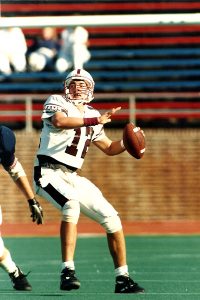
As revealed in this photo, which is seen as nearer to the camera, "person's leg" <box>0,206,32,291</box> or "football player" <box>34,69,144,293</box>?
"person's leg" <box>0,206,32,291</box>

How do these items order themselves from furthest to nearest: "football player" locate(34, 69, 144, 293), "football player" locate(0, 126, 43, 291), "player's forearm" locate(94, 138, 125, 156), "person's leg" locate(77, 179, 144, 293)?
"player's forearm" locate(94, 138, 125, 156), "person's leg" locate(77, 179, 144, 293), "football player" locate(34, 69, 144, 293), "football player" locate(0, 126, 43, 291)

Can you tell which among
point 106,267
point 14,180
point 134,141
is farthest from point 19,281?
point 106,267

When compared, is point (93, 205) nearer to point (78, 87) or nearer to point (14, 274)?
point (14, 274)

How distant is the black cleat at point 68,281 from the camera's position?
7703 mm

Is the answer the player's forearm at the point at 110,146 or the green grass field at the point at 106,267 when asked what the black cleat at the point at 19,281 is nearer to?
the green grass field at the point at 106,267

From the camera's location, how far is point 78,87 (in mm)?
8148

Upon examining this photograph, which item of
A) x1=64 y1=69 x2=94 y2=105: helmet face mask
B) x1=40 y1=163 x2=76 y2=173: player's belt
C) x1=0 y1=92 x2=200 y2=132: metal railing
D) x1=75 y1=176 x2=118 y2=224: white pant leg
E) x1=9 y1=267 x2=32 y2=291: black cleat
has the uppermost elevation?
x1=0 y1=92 x2=200 y2=132: metal railing

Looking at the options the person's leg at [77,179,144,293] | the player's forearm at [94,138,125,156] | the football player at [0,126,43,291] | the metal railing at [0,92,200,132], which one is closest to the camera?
the football player at [0,126,43,291]

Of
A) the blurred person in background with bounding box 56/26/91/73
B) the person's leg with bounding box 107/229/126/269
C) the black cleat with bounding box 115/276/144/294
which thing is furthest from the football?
the blurred person in background with bounding box 56/26/91/73

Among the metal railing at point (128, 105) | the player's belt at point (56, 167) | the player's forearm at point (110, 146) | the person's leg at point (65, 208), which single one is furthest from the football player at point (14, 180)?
the metal railing at point (128, 105)

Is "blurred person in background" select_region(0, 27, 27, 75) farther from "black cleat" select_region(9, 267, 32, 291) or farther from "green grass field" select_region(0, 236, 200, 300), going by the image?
"black cleat" select_region(9, 267, 32, 291)

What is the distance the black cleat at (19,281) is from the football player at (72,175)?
301 millimetres

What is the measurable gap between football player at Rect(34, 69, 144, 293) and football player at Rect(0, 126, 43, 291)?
0.74ft

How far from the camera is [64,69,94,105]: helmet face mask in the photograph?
8.15 meters
